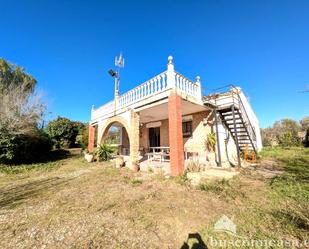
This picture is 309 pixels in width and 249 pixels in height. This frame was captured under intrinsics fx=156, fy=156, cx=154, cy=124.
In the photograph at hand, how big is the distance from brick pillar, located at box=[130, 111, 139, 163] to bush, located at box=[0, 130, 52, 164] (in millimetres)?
8018

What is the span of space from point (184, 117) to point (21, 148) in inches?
459

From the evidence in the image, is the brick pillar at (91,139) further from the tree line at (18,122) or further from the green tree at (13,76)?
the green tree at (13,76)

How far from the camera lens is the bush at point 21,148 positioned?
10.1 m

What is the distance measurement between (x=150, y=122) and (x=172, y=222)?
10776mm

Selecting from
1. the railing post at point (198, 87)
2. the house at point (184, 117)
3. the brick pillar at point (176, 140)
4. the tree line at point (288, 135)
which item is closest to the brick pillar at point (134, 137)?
the house at point (184, 117)

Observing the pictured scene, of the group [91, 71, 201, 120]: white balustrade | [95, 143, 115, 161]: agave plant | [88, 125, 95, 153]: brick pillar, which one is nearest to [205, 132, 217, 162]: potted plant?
[91, 71, 201, 120]: white balustrade

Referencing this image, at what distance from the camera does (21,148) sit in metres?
11.0

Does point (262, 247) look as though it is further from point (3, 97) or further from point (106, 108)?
point (3, 97)

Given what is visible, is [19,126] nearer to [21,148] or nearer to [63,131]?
[21,148]

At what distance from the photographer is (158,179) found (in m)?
6.13

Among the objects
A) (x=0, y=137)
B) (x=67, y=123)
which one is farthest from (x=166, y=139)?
(x=67, y=123)

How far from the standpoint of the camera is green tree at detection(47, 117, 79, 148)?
62.3 feet

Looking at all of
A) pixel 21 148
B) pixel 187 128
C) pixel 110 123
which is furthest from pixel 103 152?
pixel 187 128

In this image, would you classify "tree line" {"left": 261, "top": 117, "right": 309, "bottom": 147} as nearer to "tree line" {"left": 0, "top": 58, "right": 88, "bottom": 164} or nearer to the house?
the house
